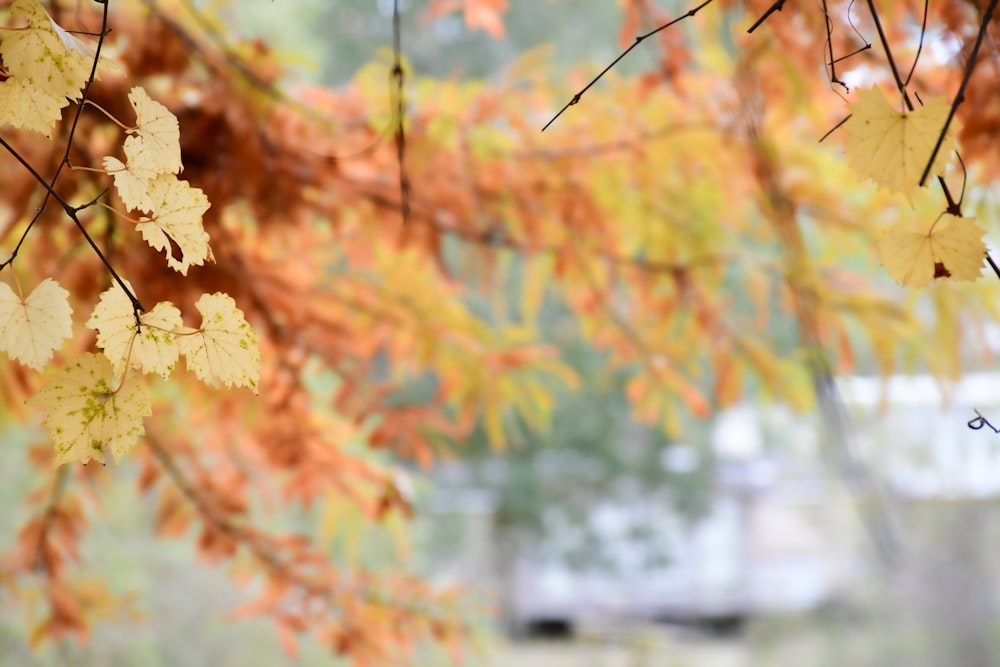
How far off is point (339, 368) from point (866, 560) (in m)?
3.70

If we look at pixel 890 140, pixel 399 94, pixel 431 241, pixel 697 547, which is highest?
pixel 697 547

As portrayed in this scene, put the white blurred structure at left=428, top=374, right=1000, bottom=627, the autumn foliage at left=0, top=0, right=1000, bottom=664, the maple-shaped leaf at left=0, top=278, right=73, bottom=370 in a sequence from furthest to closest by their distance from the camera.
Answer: the white blurred structure at left=428, top=374, right=1000, bottom=627
the autumn foliage at left=0, top=0, right=1000, bottom=664
the maple-shaped leaf at left=0, top=278, right=73, bottom=370

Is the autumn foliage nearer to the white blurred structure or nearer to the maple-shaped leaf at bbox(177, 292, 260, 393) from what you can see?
the maple-shaped leaf at bbox(177, 292, 260, 393)

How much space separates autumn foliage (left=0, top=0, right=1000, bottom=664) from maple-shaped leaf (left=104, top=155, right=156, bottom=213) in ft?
1.38

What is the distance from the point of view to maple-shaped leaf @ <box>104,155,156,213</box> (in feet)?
0.93

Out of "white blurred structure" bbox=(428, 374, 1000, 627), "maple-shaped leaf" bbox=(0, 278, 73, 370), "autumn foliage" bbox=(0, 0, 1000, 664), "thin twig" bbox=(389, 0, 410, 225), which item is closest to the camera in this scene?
"maple-shaped leaf" bbox=(0, 278, 73, 370)

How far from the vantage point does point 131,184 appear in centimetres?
29

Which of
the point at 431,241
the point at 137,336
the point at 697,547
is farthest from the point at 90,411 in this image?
the point at 697,547

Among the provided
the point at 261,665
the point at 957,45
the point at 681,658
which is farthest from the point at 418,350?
A: the point at 681,658

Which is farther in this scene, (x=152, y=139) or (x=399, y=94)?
(x=399, y=94)

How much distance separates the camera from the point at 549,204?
109 centimetres

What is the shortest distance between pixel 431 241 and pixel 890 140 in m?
0.73

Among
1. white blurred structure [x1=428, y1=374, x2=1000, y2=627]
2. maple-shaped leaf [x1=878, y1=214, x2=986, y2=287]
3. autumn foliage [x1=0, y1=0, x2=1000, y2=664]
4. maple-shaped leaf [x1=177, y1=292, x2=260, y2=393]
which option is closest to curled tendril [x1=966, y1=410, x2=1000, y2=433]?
maple-shaped leaf [x1=878, y1=214, x2=986, y2=287]

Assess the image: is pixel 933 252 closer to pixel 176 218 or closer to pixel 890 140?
pixel 890 140
